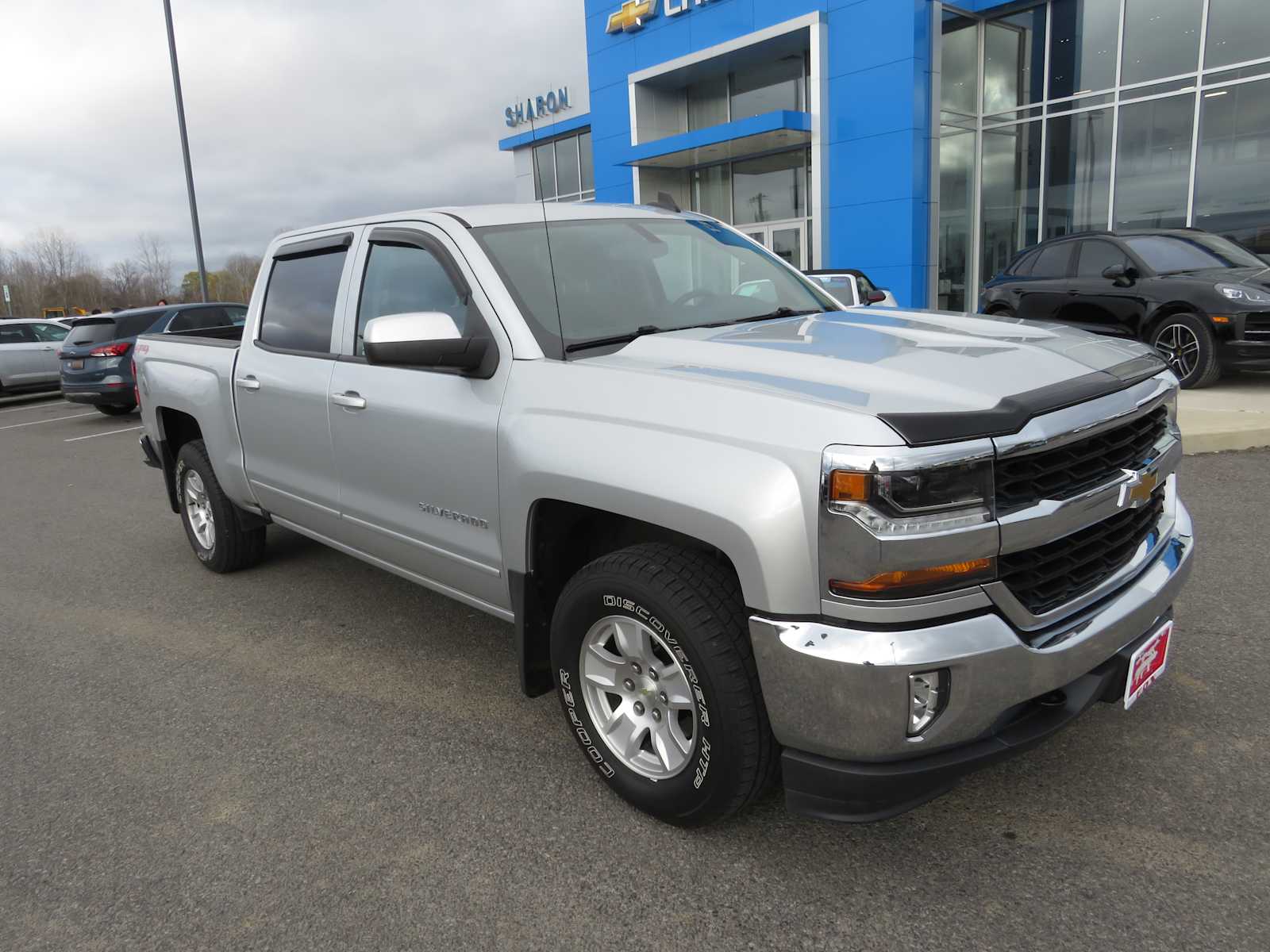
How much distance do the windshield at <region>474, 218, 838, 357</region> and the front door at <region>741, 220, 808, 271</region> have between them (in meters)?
15.7

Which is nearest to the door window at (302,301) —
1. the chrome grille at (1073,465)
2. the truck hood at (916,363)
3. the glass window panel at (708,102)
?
the truck hood at (916,363)

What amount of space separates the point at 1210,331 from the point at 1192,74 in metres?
7.90

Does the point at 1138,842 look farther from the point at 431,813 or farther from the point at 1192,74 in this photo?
the point at 1192,74

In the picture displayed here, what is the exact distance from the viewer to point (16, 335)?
59.7 feet

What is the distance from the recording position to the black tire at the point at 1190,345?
30.1 feet

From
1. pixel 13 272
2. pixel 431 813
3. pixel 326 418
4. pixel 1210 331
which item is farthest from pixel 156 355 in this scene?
pixel 13 272

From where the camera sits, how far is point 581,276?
11.2 ft

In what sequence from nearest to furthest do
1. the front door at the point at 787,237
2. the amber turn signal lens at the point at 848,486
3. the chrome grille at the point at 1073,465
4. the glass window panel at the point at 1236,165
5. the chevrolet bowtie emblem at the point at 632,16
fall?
the amber turn signal lens at the point at 848,486 → the chrome grille at the point at 1073,465 → the glass window panel at the point at 1236,165 → the front door at the point at 787,237 → the chevrolet bowtie emblem at the point at 632,16

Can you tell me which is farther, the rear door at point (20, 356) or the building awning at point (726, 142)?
the rear door at point (20, 356)

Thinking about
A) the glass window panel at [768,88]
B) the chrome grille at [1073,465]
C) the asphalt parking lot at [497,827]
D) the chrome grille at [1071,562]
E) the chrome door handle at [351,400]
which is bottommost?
the asphalt parking lot at [497,827]

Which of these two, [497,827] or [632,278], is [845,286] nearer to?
[632,278]

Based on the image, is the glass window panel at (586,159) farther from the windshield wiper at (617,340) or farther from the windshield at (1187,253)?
the windshield wiper at (617,340)

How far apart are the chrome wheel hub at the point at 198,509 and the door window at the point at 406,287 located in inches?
91.6

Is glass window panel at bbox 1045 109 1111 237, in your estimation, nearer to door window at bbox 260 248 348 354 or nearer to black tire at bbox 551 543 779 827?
door window at bbox 260 248 348 354
